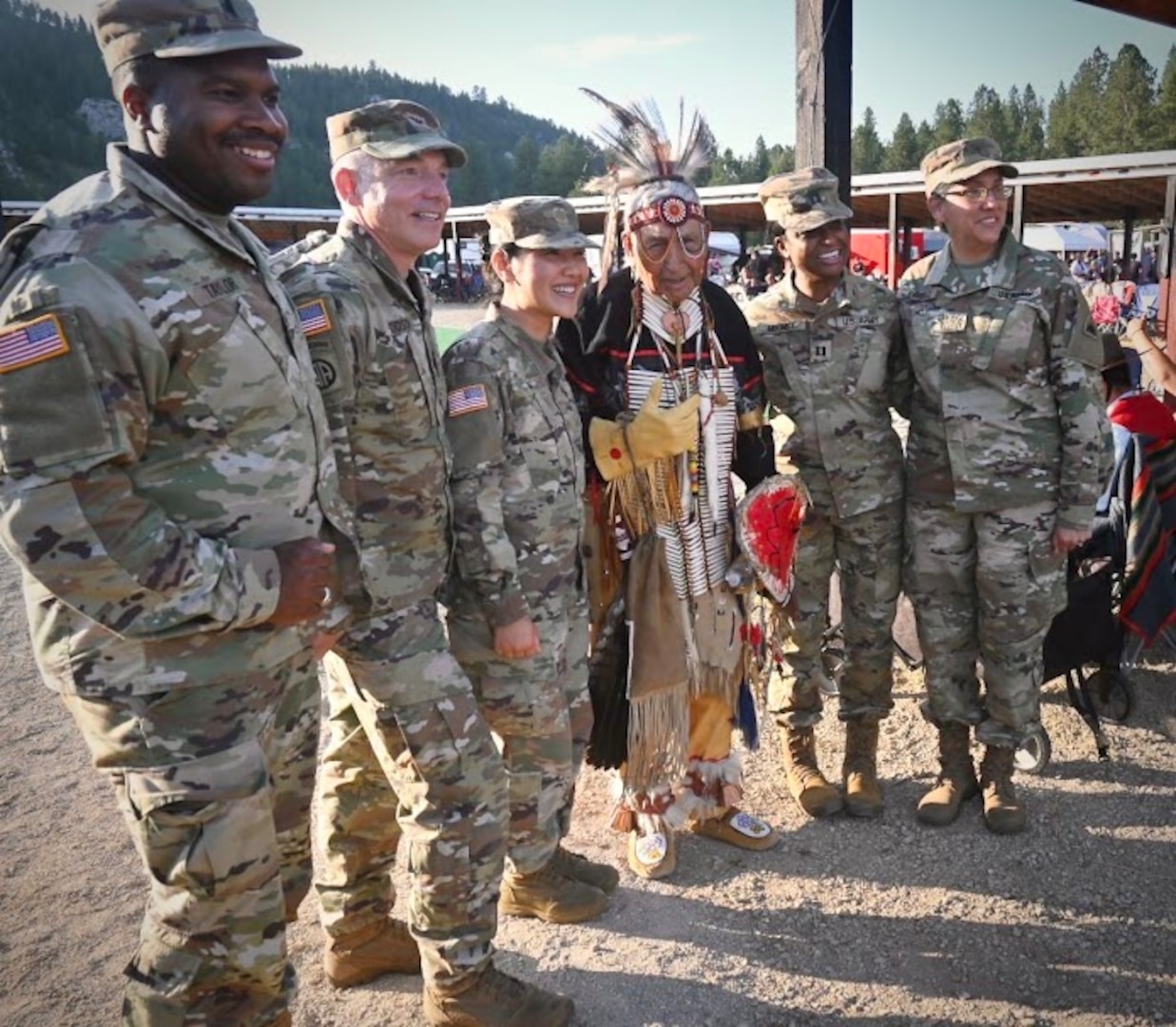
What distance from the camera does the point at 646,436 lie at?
3.14 m

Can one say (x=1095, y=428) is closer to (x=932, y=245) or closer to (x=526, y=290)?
(x=526, y=290)

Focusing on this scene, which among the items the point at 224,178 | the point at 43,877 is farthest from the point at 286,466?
the point at 43,877

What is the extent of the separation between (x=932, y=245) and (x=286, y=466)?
31245mm

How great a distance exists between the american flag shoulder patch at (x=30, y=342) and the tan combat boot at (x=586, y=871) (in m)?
2.32

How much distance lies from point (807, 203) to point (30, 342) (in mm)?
2658

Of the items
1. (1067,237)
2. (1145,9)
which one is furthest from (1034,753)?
(1067,237)

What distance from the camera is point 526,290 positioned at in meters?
2.83

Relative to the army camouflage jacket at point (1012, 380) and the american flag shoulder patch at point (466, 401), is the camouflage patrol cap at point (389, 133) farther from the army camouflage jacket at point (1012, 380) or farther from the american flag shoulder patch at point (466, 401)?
the army camouflage jacket at point (1012, 380)

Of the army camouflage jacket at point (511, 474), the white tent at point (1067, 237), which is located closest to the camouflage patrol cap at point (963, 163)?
the army camouflage jacket at point (511, 474)

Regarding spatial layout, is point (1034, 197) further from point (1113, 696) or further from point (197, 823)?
point (197, 823)

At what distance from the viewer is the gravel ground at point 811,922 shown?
270 cm

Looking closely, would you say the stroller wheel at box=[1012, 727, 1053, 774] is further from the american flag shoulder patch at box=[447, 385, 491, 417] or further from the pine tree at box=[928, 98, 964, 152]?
the pine tree at box=[928, 98, 964, 152]

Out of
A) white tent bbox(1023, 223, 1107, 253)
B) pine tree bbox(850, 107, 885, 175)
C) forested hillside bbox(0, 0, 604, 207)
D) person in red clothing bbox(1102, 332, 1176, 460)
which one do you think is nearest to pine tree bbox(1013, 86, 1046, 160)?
pine tree bbox(850, 107, 885, 175)

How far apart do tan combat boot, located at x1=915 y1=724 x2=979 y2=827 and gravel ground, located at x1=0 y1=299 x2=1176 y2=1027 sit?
0.25ft
